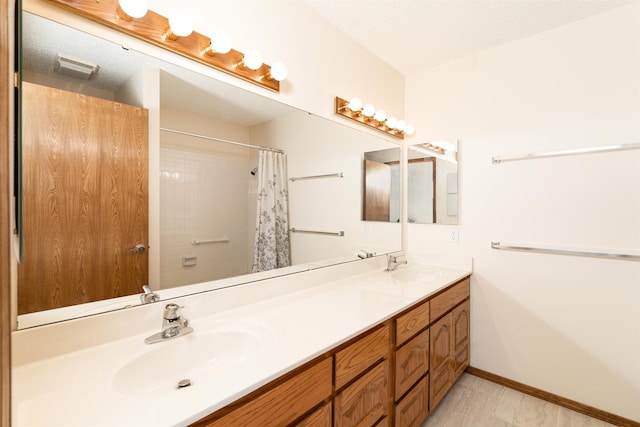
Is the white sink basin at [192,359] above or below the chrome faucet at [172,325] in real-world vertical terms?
below

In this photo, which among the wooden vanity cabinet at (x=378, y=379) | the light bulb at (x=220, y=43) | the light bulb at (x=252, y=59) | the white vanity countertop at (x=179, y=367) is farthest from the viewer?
the light bulb at (x=252, y=59)

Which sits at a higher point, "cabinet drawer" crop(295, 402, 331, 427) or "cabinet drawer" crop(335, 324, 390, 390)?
"cabinet drawer" crop(335, 324, 390, 390)

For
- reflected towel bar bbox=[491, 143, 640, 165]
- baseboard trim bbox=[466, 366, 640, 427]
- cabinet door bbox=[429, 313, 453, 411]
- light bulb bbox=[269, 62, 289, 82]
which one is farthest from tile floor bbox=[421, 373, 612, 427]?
light bulb bbox=[269, 62, 289, 82]

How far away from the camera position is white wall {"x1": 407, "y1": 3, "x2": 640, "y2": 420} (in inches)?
66.9

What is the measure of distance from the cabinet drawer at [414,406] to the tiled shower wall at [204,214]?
1.01 m

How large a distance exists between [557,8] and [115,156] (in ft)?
7.93

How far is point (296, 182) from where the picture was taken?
1671 millimetres

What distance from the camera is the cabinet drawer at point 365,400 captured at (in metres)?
1.07

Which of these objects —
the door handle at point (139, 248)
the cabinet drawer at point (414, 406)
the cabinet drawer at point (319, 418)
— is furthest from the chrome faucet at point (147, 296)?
the cabinet drawer at point (414, 406)

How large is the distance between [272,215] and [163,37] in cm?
88

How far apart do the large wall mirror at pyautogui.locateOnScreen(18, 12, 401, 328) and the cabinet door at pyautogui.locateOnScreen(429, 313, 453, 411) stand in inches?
34.1

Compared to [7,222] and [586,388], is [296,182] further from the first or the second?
[586,388]

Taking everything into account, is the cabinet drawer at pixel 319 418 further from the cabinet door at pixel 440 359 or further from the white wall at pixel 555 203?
the white wall at pixel 555 203

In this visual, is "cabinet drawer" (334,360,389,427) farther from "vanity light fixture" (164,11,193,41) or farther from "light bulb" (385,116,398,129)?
"light bulb" (385,116,398,129)
